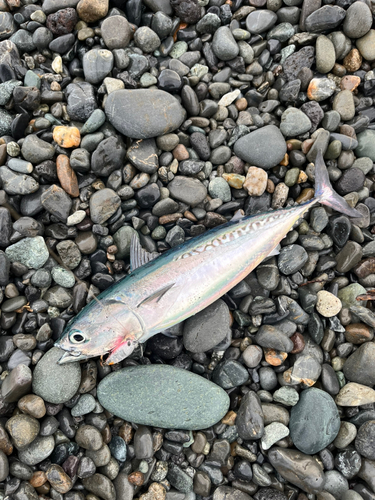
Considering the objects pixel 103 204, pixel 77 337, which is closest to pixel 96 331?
pixel 77 337

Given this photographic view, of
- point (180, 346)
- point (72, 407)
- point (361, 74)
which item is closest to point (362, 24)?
point (361, 74)

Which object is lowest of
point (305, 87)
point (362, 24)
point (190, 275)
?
point (190, 275)

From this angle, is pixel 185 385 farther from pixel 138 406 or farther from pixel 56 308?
pixel 56 308

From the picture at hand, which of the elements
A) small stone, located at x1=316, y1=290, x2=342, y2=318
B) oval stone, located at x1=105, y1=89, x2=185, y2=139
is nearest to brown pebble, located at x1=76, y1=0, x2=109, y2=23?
oval stone, located at x1=105, y1=89, x2=185, y2=139

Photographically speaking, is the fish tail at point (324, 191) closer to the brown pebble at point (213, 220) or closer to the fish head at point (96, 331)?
the brown pebble at point (213, 220)

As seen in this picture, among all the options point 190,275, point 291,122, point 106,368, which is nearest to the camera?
point 190,275

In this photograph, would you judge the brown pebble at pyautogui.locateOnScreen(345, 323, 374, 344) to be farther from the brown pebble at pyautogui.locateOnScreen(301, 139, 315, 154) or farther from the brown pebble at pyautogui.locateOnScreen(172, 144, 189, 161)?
the brown pebble at pyautogui.locateOnScreen(172, 144, 189, 161)
